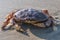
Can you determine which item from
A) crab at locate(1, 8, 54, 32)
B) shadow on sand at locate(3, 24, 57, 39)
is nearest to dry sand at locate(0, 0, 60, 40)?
shadow on sand at locate(3, 24, 57, 39)

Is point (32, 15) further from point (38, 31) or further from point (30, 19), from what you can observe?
point (38, 31)

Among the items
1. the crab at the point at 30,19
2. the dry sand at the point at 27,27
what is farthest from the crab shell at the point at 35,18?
the dry sand at the point at 27,27

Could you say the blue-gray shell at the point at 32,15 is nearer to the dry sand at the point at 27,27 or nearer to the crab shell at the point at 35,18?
the crab shell at the point at 35,18

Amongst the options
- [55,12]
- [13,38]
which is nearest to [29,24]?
[13,38]

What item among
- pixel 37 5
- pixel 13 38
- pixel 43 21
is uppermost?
pixel 37 5

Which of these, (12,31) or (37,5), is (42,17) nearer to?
(12,31)

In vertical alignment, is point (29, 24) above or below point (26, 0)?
below

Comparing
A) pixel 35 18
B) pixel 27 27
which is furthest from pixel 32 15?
pixel 27 27

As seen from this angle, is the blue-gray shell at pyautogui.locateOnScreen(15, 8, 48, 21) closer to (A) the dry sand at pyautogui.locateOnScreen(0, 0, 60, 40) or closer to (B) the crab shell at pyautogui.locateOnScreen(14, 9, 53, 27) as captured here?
(B) the crab shell at pyautogui.locateOnScreen(14, 9, 53, 27)
